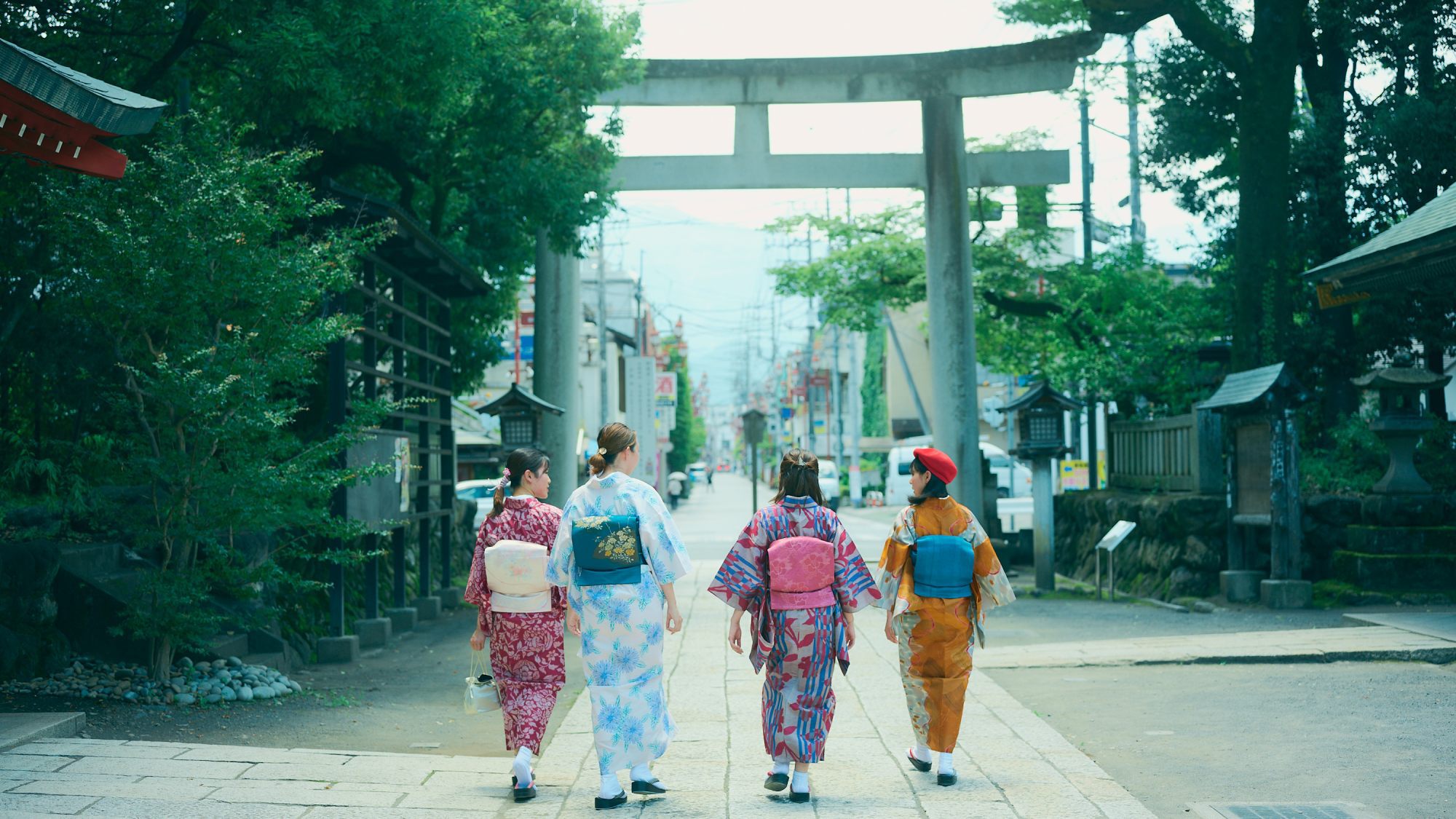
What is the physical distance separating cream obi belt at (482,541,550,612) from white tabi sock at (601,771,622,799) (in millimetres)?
889

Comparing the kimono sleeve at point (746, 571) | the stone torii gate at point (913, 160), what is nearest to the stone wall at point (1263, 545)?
the stone torii gate at point (913, 160)

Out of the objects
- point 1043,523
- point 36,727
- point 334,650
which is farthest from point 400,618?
point 1043,523

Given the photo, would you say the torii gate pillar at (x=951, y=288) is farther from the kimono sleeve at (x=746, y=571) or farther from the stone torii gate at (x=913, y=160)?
the kimono sleeve at (x=746, y=571)

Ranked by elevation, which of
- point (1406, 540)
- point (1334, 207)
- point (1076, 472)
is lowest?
point (1406, 540)

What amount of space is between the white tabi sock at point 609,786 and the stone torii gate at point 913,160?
13.4 m

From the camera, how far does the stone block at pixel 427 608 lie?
13.9m

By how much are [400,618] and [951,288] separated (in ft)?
A: 34.1

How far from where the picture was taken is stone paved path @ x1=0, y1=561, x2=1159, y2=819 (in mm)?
5379

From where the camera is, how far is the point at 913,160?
64.8ft

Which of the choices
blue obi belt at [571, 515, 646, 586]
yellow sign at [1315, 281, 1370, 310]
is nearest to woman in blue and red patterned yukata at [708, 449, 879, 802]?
blue obi belt at [571, 515, 646, 586]

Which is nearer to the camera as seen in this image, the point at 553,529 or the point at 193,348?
the point at 553,529

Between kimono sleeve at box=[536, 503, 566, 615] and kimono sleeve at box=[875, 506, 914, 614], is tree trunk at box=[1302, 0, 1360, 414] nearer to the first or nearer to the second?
kimono sleeve at box=[875, 506, 914, 614]

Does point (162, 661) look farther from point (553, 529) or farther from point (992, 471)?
point (992, 471)

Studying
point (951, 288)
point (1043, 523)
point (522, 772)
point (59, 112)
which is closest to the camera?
point (522, 772)
